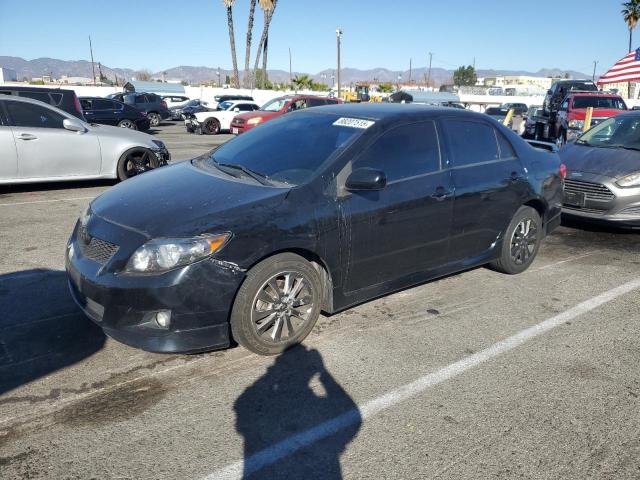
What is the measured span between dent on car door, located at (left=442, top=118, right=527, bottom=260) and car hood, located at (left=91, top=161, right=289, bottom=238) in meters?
1.71

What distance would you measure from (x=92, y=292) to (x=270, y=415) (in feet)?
4.40

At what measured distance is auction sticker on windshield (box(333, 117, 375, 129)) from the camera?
4.14 meters

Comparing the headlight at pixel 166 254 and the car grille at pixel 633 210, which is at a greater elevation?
the headlight at pixel 166 254

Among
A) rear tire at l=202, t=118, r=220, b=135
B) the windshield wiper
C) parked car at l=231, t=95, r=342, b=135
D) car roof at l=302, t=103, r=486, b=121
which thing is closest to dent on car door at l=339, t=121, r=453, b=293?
car roof at l=302, t=103, r=486, b=121

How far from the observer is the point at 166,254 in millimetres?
3195

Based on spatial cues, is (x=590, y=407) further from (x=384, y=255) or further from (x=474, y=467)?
(x=384, y=255)

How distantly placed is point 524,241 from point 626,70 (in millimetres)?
16365

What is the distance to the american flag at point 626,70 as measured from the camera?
17562 mm

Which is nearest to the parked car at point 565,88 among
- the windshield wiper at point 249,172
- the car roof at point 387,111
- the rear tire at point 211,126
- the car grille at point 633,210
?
the rear tire at point 211,126

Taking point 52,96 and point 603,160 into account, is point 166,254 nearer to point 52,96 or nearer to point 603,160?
point 603,160

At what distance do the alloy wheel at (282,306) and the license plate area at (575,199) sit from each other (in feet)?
15.3

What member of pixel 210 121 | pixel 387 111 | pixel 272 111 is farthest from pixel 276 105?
pixel 387 111

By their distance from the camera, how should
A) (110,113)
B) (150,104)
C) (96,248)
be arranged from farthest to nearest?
(150,104) → (110,113) → (96,248)

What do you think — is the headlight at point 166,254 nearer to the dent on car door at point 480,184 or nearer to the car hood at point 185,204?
the car hood at point 185,204
